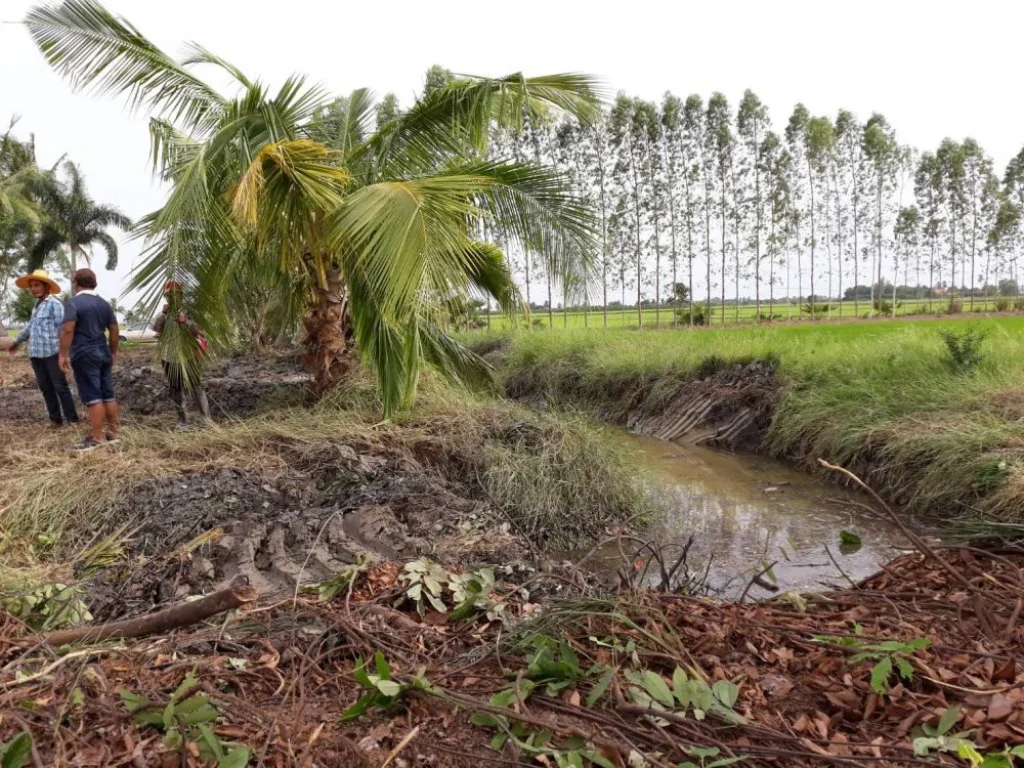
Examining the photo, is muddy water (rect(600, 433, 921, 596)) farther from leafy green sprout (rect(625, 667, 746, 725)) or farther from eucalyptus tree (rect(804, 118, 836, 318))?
eucalyptus tree (rect(804, 118, 836, 318))

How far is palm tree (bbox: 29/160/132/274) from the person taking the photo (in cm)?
2852

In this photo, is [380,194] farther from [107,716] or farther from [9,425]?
[9,425]

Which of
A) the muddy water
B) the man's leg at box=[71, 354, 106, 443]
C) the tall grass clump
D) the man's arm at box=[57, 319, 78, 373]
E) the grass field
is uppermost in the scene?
the grass field

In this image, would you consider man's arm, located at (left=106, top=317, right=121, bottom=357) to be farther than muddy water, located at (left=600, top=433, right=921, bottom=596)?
Yes

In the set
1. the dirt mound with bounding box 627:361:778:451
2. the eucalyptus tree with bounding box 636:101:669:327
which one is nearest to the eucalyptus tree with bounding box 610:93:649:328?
the eucalyptus tree with bounding box 636:101:669:327

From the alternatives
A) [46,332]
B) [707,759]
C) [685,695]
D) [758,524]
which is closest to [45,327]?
[46,332]

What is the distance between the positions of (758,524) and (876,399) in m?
2.70

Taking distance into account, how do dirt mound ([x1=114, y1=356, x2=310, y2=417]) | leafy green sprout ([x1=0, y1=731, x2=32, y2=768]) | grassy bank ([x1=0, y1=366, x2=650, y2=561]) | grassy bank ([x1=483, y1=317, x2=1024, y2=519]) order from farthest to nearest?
dirt mound ([x1=114, y1=356, x2=310, y2=417]) < grassy bank ([x1=483, y1=317, x2=1024, y2=519]) < grassy bank ([x1=0, y1=366, x2=650, y2=561]) < leafy green sprout ([x1=0, y1=731, x2=32, y2=768])

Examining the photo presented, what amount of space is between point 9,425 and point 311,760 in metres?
7.73

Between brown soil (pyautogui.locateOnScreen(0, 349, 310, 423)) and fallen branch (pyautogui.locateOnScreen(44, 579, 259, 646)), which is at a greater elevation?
brown soil (pyautogui.locateOnScreen(0, 349, 310, 423))

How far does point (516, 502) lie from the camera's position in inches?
243

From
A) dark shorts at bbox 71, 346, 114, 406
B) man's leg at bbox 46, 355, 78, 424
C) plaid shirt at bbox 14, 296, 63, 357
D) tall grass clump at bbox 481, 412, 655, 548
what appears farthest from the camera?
man's leg at bbox 46, 355, 78, 424

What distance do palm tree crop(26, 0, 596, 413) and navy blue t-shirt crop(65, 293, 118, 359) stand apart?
23.7 inches

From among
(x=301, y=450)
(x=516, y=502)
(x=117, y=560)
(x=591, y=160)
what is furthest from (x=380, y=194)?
(x=591, y=160)
